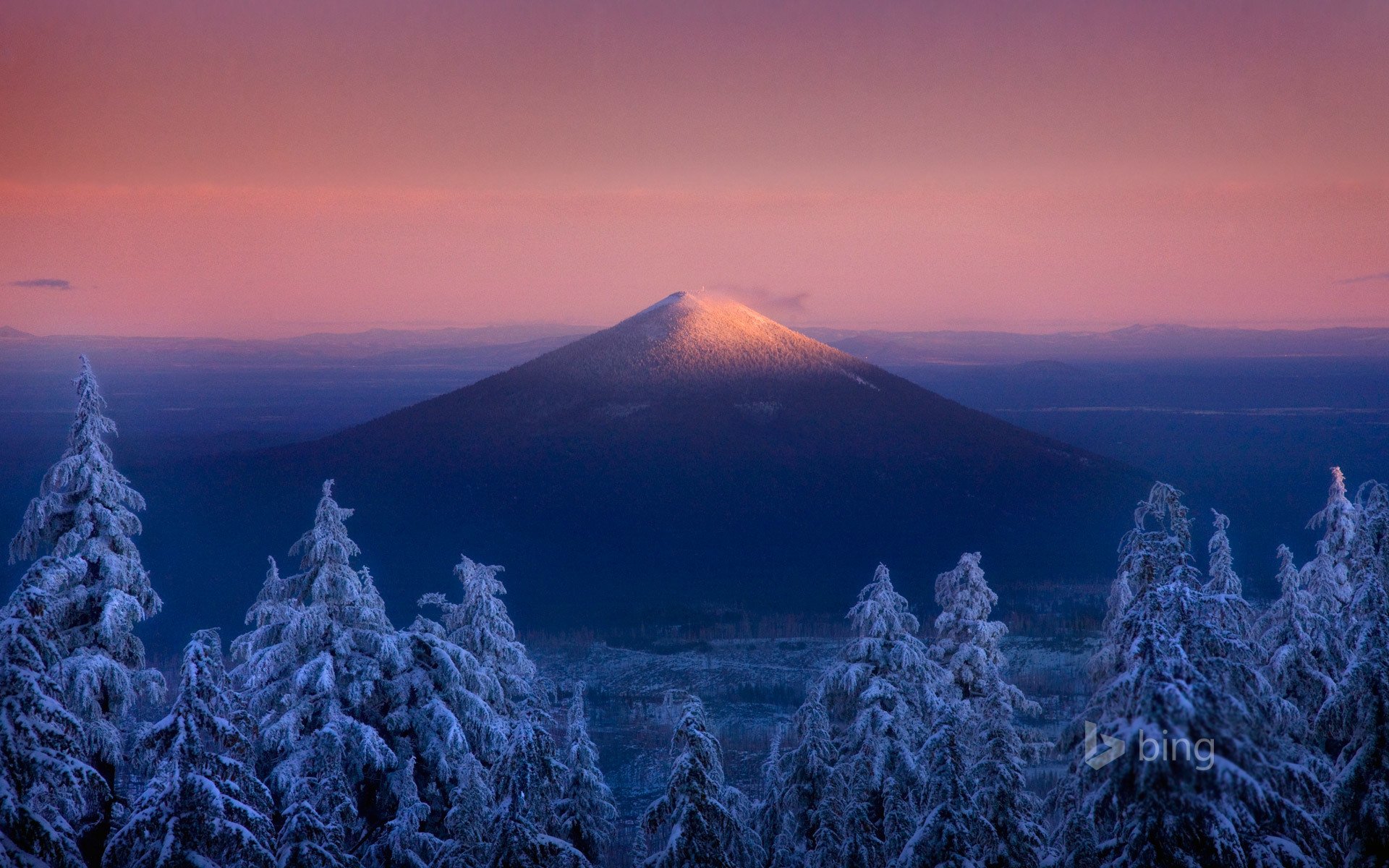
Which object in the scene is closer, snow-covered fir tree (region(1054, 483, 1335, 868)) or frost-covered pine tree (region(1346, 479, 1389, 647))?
snow-covered fir tree (region(1054, 483, 1335, 868))

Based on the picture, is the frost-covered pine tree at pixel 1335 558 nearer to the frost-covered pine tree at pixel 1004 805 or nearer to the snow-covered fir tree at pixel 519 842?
the frost-covered pine tree at pixel 1004 805

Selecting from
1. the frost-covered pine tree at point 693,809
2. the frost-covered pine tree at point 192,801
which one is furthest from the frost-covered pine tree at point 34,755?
the frost-covered pine tree at point 693,809

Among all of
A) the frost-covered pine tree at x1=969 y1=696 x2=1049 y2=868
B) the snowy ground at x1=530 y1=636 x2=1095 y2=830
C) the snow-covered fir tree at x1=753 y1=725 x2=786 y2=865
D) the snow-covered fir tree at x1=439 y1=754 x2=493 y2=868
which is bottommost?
the snowy ground at x1=530 y1=636 x2=1095 y2=830

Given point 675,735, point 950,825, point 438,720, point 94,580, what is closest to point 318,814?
point 438,720

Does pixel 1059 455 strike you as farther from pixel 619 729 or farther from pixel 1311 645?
pixel 1311 645

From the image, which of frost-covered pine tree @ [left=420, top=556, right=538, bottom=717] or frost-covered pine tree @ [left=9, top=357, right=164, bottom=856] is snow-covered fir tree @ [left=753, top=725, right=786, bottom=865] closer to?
frost-covered pine tree @ [left=420, top=556, right=538, bottom=717]

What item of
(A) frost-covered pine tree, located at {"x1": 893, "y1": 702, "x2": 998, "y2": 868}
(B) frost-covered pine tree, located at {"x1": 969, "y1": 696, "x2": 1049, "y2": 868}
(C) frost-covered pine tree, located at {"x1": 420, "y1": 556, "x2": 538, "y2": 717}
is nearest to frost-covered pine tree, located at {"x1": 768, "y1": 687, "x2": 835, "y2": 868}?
(A) frost-covered pine tree, located at {"x1": 893, "y1": 702, "x2": 998, "y2": 868}

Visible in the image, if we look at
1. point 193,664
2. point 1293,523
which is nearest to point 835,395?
point 1293,523

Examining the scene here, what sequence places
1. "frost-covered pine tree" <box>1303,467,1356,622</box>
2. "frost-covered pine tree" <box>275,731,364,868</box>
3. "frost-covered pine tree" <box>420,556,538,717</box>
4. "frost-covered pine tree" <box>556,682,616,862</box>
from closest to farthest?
1. "frost-covered pine tree" <box>275,731,364,868</box>
2. "frost-covered pine tree" <box>556,682,616,862</box>
3. "frost-covered pine tree" <box>1303,467,1356,622</box>
4. "frost-covered pine tree" <box>420,556,538,717</box>
